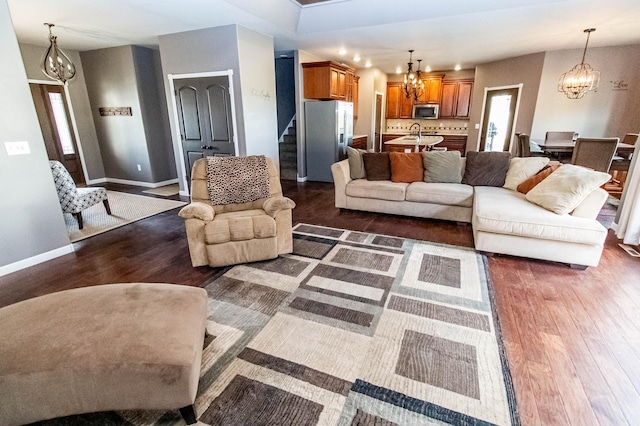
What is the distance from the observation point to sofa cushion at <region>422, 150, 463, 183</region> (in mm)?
4117

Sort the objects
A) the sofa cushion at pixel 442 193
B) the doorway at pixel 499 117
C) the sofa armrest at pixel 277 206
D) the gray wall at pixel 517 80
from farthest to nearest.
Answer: the doorway at pixel 499 117 < the gray wall at pixel 517 80 < the sofa cushion at pixel 442 193 < the sofa armrest at pixel 277 206

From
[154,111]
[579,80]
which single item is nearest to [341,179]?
[154,111]

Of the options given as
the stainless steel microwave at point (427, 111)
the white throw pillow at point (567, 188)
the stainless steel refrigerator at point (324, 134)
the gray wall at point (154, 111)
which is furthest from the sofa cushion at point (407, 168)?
the stainless steel microwave at point (427, 111)

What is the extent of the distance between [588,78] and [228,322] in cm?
672

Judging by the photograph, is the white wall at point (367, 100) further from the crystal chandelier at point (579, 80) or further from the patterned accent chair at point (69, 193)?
the patterned accent chair at point (69, 193)

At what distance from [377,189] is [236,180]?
1991 millimetres

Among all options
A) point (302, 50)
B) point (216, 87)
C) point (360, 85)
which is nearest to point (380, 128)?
point (360, 85)

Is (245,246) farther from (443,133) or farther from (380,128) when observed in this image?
(443,133)

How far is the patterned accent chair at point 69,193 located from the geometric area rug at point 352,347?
8.35ft

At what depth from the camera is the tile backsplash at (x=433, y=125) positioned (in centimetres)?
922

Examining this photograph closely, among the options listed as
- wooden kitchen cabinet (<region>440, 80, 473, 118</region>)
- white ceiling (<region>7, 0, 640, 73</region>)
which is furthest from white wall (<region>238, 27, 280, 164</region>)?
wooden kitchen cabinet (<region>440, 80, 473, 118</region>)

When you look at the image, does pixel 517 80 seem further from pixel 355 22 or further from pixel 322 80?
pixel 355 22

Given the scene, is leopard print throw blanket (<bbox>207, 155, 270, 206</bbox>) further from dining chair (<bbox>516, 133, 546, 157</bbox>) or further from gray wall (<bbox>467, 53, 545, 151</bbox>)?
gray wall (<bbox>467, 53, 545, 151</bbox>)

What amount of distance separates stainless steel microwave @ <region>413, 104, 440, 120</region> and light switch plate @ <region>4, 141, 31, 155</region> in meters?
8.90
